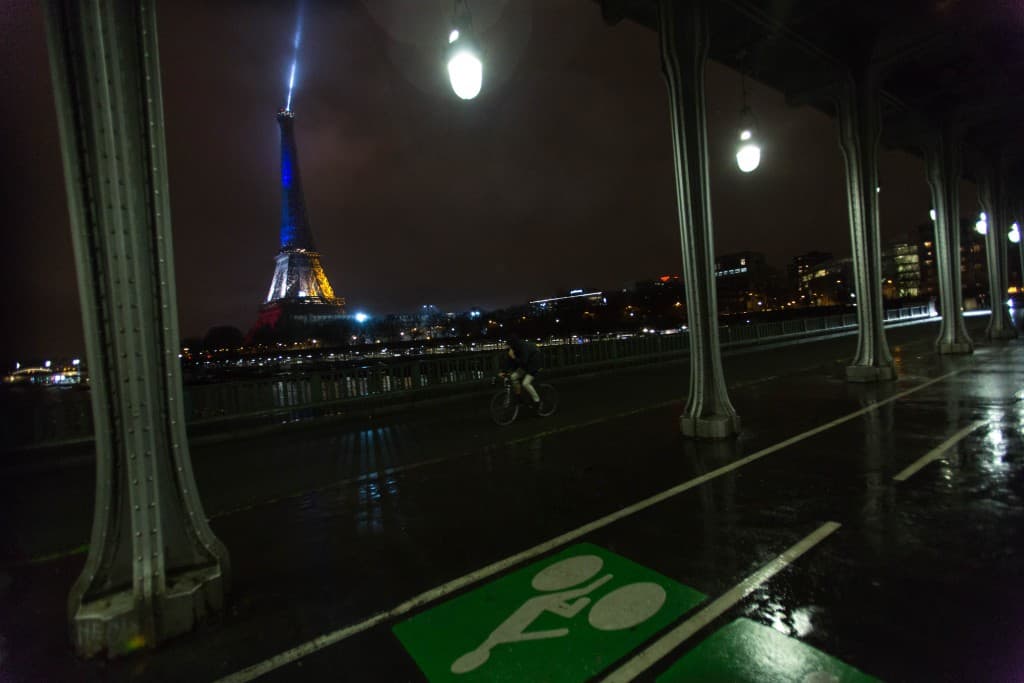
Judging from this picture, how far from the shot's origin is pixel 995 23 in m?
10.3

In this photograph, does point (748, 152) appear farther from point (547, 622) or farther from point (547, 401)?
point (547, 622)

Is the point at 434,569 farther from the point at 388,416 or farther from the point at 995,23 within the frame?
the point at 995,23

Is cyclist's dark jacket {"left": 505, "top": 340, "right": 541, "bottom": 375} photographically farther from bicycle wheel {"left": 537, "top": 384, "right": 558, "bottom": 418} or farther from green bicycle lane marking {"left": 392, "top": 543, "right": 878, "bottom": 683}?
green bicycle lane marking {"left": 392, "top": 543, "right": 878, "bottom": 683}

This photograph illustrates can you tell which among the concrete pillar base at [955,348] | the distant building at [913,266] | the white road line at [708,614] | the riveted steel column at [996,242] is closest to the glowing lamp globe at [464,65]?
the white road line at [708,614]

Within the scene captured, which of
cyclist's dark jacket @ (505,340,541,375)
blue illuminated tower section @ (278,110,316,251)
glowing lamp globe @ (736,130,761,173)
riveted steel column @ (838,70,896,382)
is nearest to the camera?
glowing lamp globe @ (736,130,761,173)

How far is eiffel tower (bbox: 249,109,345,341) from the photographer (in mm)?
100750

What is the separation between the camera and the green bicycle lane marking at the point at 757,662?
2.69 m

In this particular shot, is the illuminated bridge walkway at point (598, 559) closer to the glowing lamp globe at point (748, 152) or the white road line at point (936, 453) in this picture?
the white road line at point (936, 453)

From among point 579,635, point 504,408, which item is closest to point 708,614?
point 579,635

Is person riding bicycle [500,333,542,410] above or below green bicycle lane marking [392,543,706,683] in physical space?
above

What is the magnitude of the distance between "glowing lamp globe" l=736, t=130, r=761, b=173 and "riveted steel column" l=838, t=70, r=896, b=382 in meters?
4.49

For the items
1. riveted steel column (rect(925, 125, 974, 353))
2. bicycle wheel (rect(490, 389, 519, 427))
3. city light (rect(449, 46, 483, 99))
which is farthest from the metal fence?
riveted steel column (rect(925, 125, 974, 353))

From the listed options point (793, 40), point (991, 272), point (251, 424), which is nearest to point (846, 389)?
point (793, 40)

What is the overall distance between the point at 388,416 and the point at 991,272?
25.3 metres
